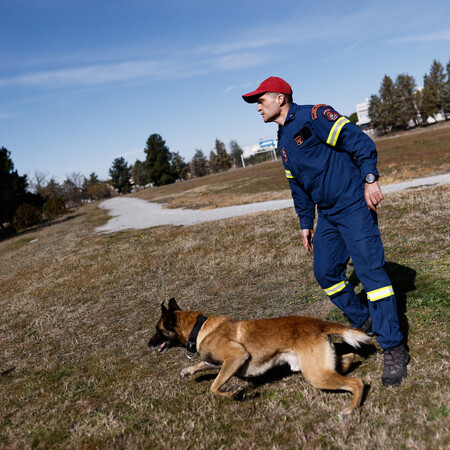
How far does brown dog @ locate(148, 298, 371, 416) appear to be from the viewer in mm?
2775

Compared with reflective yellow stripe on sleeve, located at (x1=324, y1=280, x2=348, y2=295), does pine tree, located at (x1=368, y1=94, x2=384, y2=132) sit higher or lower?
higher

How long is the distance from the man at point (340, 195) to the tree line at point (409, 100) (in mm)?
83606

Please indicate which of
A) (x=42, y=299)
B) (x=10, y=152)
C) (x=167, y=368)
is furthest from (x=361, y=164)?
(x=10, y=152)

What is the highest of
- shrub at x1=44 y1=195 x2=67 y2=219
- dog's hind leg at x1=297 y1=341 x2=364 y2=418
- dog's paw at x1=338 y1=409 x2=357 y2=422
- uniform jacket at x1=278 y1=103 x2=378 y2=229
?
shrub at x1=44 y1=195 x2=67 y2=219

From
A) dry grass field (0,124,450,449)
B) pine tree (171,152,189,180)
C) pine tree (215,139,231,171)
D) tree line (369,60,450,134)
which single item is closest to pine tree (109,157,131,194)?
pine tree (171,152,189,180)

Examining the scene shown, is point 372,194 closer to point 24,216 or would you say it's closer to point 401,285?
point 401,285

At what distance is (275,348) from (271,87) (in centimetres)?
228

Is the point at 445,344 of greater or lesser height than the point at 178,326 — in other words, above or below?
below

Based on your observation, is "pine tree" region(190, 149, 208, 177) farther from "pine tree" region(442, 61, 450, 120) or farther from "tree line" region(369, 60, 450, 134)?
"pine tree" region(442, 61, 450, 120)

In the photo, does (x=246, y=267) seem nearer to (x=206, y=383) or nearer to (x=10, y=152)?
(x=206, y=383)

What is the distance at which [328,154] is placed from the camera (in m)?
3.20

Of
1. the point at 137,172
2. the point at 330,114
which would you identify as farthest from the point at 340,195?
the point at 137,172

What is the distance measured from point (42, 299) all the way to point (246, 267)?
4671 mm

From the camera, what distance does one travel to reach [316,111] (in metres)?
3.19
